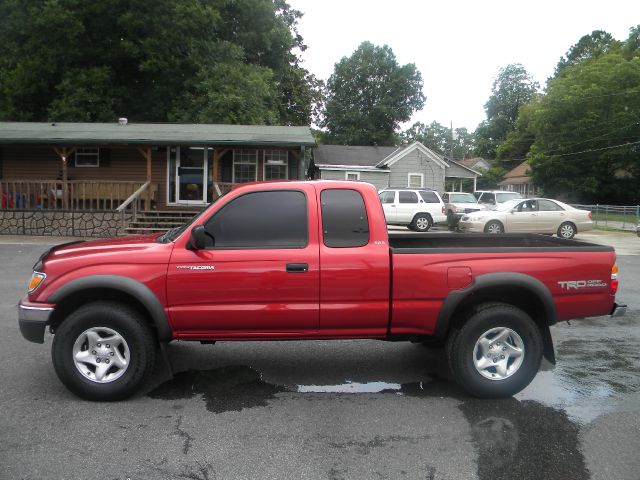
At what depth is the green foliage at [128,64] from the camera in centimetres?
2786

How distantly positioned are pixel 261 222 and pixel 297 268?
0.51 metres

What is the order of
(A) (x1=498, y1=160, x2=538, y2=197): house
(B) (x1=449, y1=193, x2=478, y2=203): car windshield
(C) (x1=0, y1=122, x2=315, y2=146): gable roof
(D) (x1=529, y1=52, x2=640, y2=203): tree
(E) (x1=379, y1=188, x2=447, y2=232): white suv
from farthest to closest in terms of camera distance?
(A) (x1=498, y1=160, x2=538, y2=197): house
(D) (x1=529, y1=52, x2=640, y2=203): tree
(B) (x1=449, y1=193, x2=478, y2=203): car windshield
(E) (x1=379, y1=188, x2=447, y2=232): white suv
(C) (x1=0, y1=122, x2=315, y2=146): gable roof

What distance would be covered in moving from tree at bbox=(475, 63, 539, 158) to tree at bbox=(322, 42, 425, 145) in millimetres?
24063

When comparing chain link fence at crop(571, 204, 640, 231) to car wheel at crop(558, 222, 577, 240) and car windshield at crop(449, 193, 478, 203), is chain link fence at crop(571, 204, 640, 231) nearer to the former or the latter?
car windshield at crop(449, 193, 478, 203)

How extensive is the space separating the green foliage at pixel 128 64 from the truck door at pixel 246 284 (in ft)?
77.0

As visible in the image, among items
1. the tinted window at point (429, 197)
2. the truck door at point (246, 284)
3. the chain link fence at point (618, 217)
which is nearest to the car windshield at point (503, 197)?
the chain link fence at point (618, 217)

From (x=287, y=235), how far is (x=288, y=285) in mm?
425

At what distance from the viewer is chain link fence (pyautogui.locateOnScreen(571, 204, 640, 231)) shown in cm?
2539

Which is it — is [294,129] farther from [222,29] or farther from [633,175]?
[633,175]

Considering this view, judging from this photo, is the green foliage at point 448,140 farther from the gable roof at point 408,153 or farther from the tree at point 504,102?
the gable roof at point 408,153

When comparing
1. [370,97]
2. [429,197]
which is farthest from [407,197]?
[370,97]

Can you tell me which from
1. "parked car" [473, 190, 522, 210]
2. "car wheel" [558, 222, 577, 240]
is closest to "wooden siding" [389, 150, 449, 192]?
"parked car" [473, 190, 522, 210]

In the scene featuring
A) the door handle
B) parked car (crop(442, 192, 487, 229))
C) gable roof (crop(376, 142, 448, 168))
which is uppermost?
gable roof (crop(376, 142, 448, 168))

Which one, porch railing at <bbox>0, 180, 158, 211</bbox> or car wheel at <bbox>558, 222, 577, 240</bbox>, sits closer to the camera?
porch railing at <bbox>0, 180, 158, 211</bbox>
